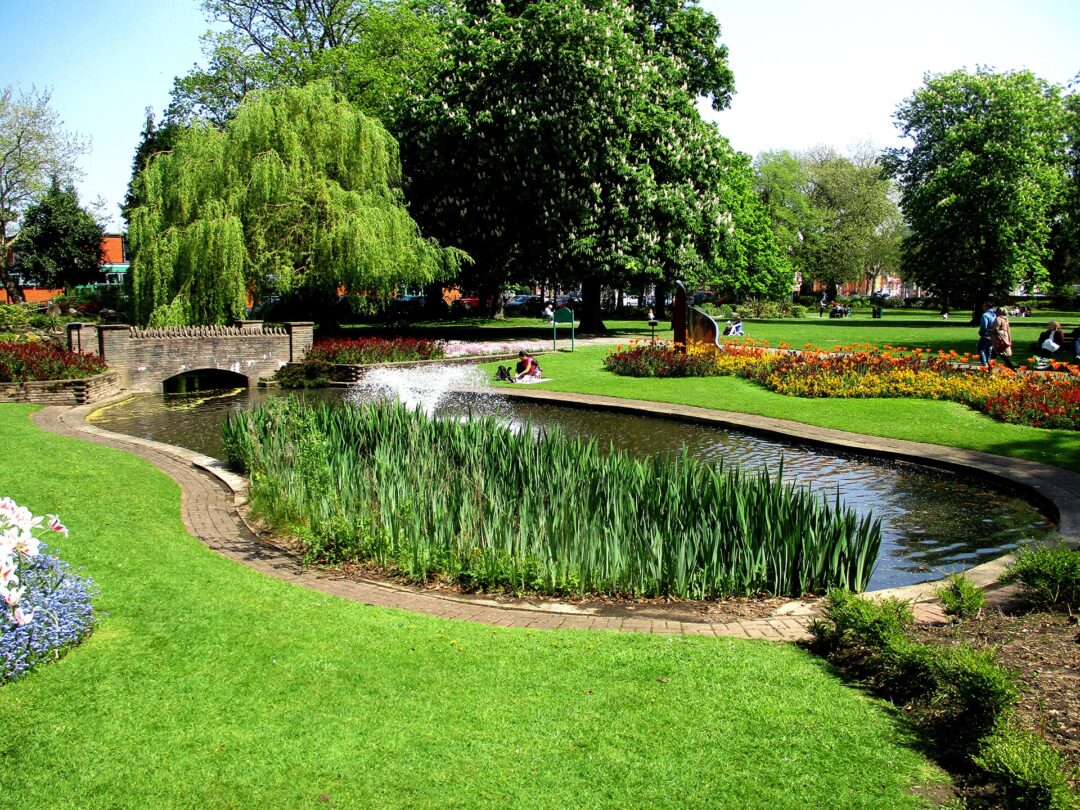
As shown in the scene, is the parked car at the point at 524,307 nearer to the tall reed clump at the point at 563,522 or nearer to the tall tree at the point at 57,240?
the tall tree at the point at 57,240

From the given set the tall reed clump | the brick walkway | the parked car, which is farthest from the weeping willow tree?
the parked car

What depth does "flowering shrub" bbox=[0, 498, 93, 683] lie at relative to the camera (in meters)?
4.52

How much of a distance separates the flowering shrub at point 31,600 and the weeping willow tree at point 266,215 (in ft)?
73.3

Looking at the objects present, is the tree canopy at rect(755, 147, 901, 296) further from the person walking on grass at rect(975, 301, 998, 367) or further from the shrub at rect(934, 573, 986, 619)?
the shrub at rect(934, 573, 986, 619)

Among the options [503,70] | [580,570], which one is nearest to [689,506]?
[580,570]

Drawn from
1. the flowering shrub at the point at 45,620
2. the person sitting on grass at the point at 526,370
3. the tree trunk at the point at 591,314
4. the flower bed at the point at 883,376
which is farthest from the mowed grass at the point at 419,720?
the tree trunk at the point at 591,314

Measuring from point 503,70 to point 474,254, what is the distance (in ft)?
24.7

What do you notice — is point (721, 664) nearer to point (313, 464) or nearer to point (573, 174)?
point (313, 464)

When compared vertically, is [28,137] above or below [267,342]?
above

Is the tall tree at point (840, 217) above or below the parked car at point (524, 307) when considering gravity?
above

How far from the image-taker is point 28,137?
54.3 meters

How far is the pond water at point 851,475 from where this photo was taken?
893 centimetres

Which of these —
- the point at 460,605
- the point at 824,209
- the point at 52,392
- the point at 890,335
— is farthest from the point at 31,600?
the point at 824,209

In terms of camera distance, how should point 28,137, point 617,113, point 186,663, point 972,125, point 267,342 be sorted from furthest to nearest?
point 28,137 → point 972,125 → point 617,113 → point 267,342 → point 186,663
